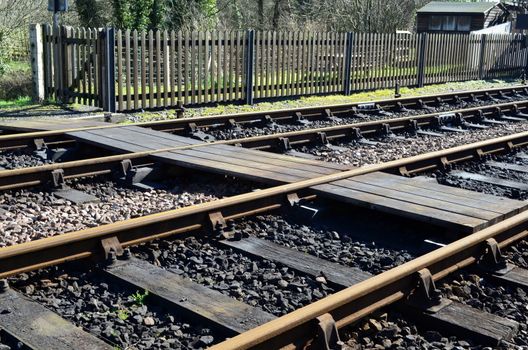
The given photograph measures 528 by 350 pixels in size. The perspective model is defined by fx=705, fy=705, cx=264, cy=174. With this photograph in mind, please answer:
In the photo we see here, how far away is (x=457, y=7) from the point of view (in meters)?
52.1

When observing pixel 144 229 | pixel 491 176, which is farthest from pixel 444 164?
pixel 144 229

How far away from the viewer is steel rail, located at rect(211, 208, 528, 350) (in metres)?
3.36

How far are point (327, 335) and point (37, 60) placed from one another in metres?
12.5

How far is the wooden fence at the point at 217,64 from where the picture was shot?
544 inches

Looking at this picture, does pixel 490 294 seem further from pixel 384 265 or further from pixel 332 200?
pixel 332 200

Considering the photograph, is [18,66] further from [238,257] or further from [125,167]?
[238,257]

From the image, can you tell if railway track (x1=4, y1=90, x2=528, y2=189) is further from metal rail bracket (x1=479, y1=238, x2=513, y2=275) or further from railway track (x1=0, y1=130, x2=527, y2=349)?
metal rail bracket (x1=479, y1=238, x2=513, y2=275)

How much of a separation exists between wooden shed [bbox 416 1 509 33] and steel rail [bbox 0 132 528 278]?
46.9 m

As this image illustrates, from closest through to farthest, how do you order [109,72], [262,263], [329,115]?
[262,263]
[329,115]
[109,72]

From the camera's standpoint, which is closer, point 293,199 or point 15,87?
point 293,199

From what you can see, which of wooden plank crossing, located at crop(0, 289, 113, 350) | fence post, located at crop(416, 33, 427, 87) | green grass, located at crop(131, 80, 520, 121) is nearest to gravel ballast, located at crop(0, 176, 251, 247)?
wooden plank crossing, located at crop(0, 289, 113, 350)

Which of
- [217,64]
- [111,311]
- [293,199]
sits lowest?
[111,311]

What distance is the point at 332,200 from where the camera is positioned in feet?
20.9

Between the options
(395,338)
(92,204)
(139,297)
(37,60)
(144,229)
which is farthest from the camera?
(37,60)
